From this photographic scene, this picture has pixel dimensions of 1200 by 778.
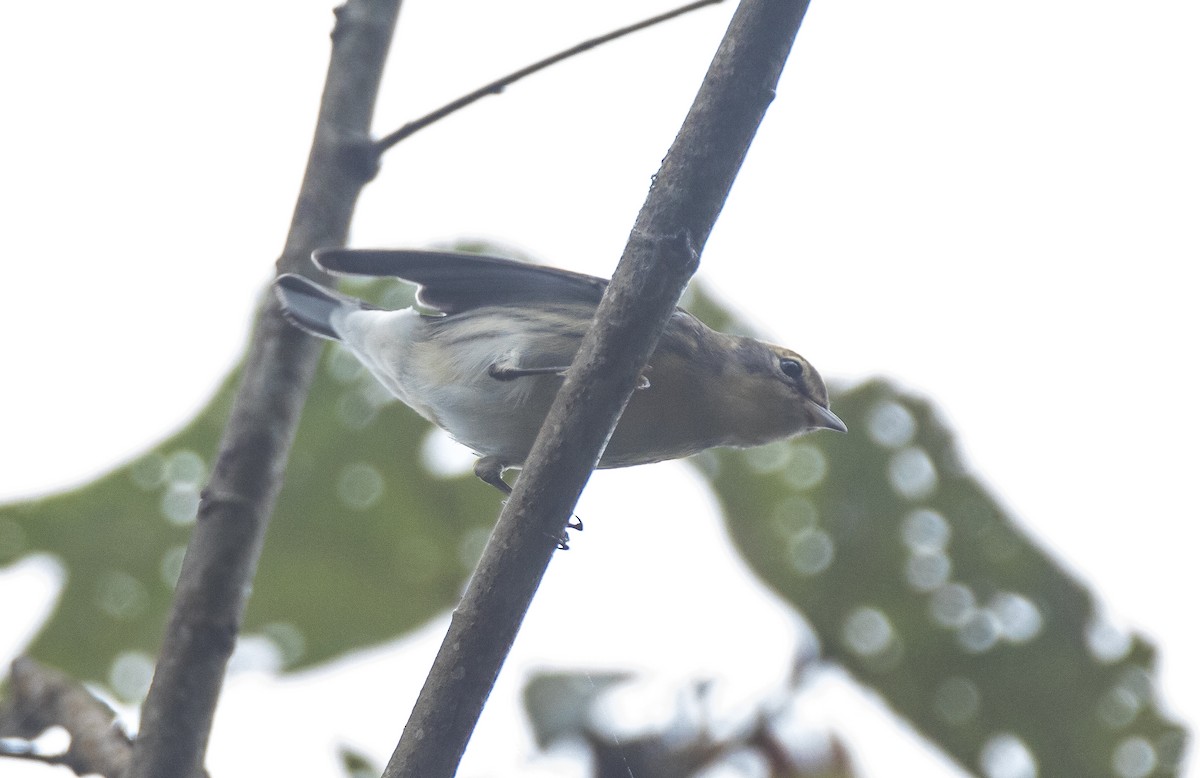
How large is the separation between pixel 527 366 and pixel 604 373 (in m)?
1.72

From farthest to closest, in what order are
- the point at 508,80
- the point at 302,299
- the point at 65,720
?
the point at 508,80, the point at 302,299, the point at 65,720

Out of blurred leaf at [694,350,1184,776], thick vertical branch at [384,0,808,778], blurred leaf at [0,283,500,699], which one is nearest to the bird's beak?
blurred leaf at [694,350,1184,776]

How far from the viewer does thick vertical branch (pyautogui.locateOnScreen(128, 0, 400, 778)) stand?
9.03ft

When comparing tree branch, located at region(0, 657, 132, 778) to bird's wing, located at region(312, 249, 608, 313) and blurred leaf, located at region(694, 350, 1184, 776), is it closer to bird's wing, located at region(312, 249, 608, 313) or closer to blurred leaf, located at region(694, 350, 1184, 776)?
bird's wing, located at region(312, 249, 608, 313)

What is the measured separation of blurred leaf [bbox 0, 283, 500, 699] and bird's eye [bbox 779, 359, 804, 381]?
1640 mm

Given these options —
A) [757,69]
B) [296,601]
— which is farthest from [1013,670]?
[757,69]

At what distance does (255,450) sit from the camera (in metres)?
3.03

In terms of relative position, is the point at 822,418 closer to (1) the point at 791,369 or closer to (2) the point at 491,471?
(1) the point at 791,369

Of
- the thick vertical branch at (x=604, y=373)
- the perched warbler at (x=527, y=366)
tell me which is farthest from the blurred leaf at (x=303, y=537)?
the thick vertical branch at (x=604, y=373)

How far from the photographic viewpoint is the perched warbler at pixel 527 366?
4.01 metres

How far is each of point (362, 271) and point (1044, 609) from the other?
3.43 m

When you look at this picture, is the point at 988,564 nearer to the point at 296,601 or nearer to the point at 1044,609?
the point at 1044,609

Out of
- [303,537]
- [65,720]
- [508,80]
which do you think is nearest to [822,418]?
[508,80]

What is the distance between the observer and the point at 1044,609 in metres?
5.32
